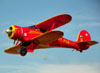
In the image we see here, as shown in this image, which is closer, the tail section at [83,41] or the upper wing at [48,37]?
the upper wing at [48,37]

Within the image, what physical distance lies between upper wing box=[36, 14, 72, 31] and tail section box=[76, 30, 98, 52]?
4.35 metres

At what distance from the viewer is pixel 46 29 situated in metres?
22.2

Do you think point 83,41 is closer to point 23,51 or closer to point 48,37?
point 48,37

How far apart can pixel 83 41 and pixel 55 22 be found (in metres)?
5.27

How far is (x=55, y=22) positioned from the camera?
21469 millimetres

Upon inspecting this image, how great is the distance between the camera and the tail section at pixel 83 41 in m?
25.0

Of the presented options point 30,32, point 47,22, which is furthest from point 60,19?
point 30,32

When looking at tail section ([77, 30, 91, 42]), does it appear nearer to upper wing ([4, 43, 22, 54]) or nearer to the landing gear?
upper wing ([4, 43, 22, 54])

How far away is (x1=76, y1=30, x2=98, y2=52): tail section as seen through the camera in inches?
985

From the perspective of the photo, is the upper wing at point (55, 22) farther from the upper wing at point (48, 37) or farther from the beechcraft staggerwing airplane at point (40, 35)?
the upper wing at point (48, 37)

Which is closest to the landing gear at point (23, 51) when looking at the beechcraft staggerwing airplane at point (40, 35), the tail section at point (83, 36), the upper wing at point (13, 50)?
the beechcraft staggerwing airplane at point (40, 35)

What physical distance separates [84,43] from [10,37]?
28.3 ft

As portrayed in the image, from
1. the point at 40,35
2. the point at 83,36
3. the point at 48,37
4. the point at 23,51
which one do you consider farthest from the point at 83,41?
the point at 23,51

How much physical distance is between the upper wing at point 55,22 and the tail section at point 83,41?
4.35 m
